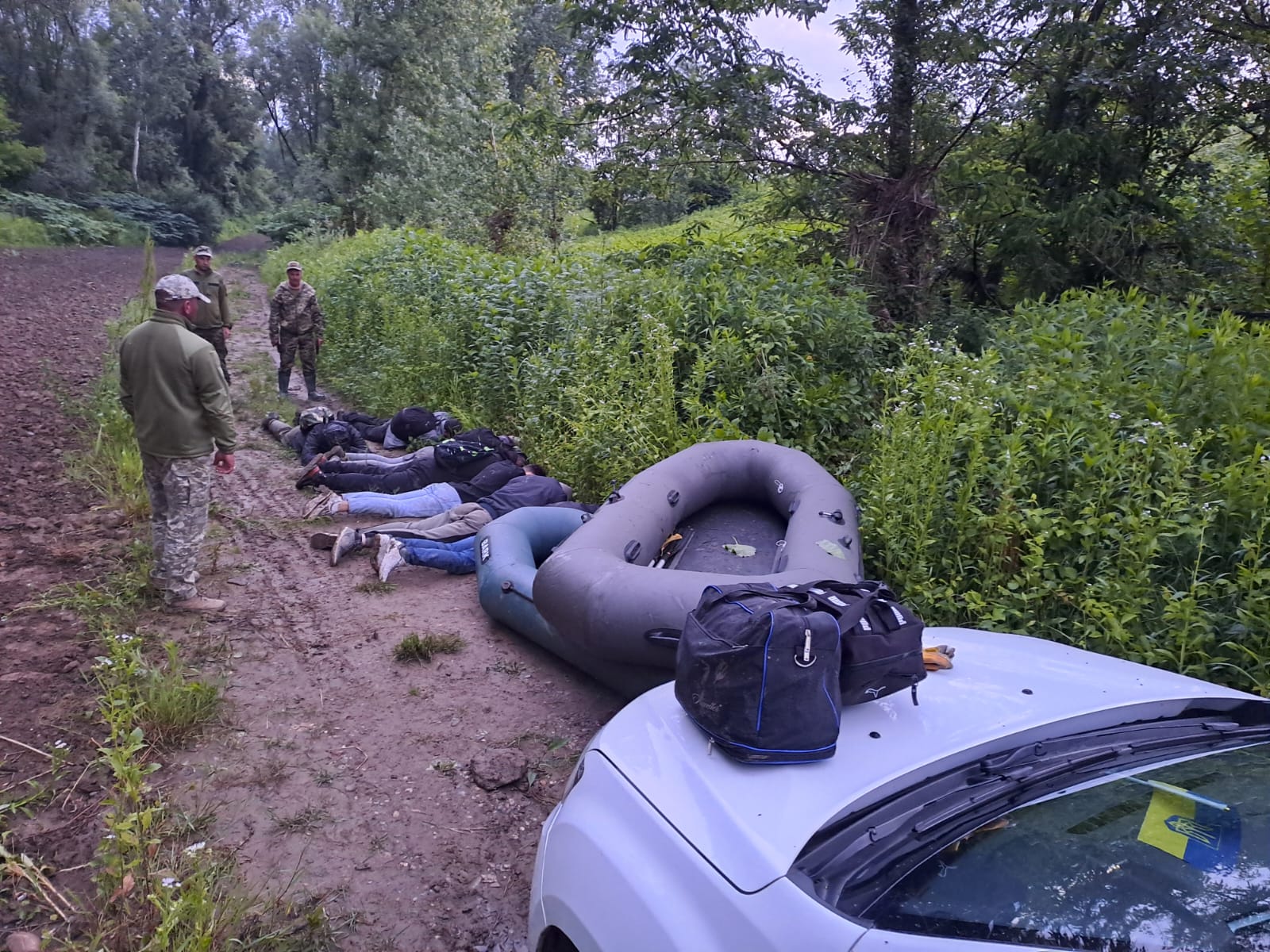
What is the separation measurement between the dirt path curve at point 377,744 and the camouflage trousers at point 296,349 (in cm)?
495

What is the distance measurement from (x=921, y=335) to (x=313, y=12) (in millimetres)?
53951

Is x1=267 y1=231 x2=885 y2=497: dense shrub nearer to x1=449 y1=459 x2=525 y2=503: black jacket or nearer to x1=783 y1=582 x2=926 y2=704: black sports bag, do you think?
x1=449 y1=459 x2=525 y2=503: black jacket

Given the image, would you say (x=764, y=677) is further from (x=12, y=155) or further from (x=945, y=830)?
(x=12, y=155)

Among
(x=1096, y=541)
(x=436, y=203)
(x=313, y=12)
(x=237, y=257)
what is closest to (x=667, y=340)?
(x=1096, y=541)

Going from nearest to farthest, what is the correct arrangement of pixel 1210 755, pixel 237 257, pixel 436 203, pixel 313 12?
pixel 1210 755 < pixel 436 203 < pixel 237 257 < pixel 313 12

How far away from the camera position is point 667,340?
21.6 feet

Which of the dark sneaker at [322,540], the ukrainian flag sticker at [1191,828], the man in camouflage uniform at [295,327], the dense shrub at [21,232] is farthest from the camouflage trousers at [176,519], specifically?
the dense shrub at [21,232]

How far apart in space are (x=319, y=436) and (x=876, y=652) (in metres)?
6.63

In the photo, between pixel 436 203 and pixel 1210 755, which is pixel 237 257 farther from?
pixel 1210 755

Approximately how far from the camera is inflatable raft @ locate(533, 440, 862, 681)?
3762mm

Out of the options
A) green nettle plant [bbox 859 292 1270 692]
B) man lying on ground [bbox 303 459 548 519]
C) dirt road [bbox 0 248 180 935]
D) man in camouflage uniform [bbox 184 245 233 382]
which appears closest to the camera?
dirt road [bbox 0 248 180 935]

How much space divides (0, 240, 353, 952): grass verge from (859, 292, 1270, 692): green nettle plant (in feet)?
10.5

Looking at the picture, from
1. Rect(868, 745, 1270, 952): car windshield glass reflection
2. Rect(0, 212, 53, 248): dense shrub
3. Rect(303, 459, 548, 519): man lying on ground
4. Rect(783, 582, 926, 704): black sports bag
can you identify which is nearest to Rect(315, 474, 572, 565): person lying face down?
Rect(303, 459, 548, 519): man lying on ground

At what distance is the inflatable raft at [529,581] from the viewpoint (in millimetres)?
3936
